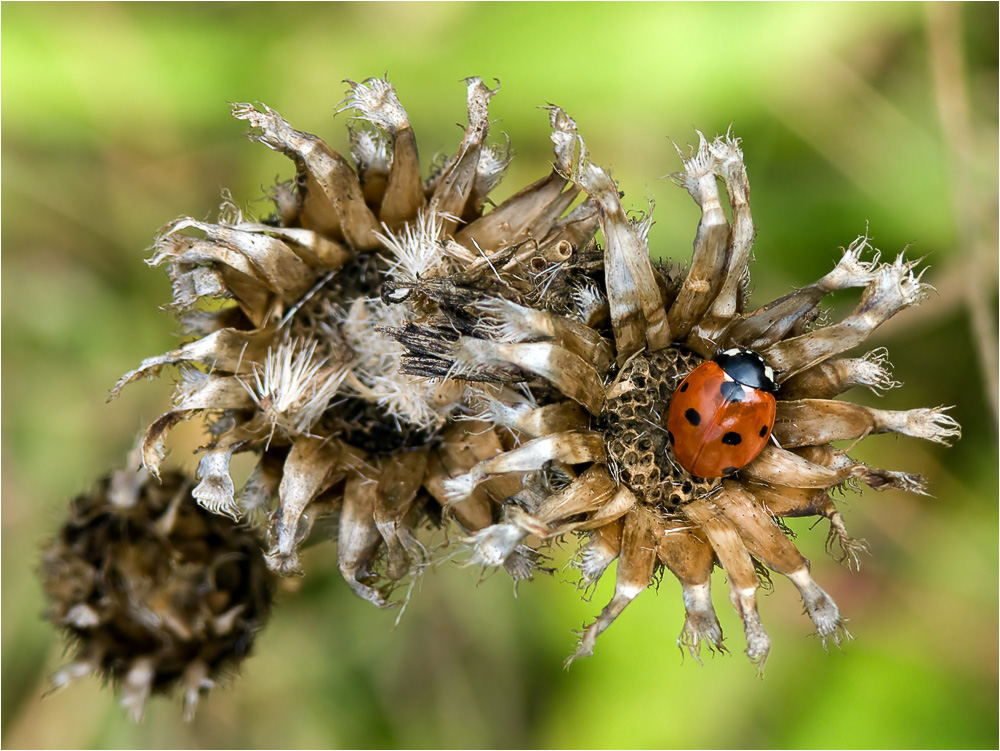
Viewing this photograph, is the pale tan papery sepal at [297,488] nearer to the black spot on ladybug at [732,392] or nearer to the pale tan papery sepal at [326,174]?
the pale tan papery sepal at [326,174]

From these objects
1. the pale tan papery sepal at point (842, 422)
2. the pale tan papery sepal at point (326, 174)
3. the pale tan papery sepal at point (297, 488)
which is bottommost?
the pale tan papery sepal at point (297, 488)

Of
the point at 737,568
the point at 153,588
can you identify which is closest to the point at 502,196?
the point at 153,588

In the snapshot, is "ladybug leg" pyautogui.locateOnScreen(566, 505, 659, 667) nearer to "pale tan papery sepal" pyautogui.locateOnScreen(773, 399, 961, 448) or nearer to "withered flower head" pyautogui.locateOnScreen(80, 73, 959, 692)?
"withered flower head" pyautogui.locateOnScreen(80, 73, 959, 692)

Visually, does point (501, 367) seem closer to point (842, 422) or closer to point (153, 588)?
point (842, 422)

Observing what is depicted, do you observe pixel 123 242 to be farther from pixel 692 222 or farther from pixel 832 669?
pixel 832 669

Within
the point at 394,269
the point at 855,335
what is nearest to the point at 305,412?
the point at 394,269

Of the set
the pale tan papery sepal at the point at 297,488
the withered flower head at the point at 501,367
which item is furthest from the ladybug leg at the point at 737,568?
the pale tan papery sepal at the point at 297,488
